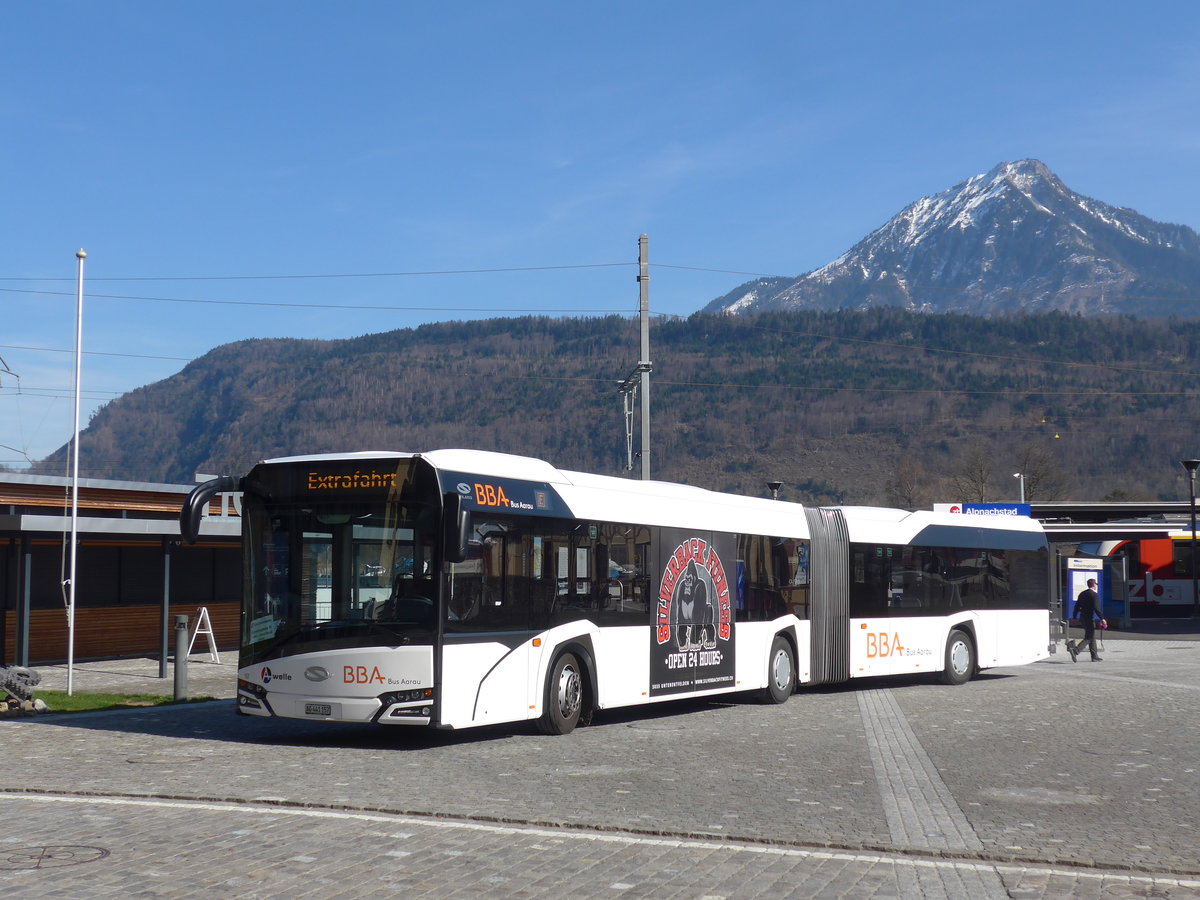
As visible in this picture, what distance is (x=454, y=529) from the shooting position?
12.3 metres

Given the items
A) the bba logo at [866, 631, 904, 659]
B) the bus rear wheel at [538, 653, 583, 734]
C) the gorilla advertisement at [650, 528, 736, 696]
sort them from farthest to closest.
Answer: the bba logo at [866, 631, 904, 659] → the gorilla advertisement at [650, 528, 736, 696] → the bus rear wheel at [538, 653, 583, 734]

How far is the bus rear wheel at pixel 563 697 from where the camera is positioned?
13.9 metres

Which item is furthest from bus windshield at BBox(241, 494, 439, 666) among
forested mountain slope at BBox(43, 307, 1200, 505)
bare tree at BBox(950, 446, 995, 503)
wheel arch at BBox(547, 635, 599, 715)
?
forested mountain slope at BBox(43, 307, 1200, 505)

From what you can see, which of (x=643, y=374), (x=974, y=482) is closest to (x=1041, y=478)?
(x=974, y=482)

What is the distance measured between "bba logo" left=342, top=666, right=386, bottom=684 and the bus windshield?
218 millimetres

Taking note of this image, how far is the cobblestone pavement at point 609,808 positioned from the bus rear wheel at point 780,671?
2.08m

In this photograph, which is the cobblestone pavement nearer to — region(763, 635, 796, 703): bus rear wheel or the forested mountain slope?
region(763, 635, 796, 703): bus rear wheel

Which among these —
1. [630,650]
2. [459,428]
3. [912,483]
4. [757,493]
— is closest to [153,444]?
[459,428]

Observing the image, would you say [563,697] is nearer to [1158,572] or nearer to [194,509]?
[194,509]

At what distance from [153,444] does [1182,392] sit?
143926mm

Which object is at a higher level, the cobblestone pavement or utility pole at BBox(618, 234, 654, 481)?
utility pole at BBox(618, 234, 654, 481)

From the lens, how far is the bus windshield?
41.2 ft

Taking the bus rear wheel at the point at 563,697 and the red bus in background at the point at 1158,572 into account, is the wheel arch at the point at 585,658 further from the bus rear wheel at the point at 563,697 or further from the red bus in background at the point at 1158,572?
the red bus in background at the point at 1158,572

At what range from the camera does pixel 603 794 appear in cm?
1010
